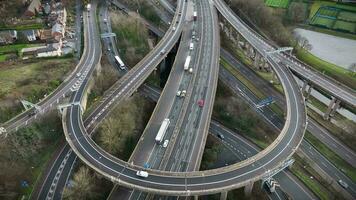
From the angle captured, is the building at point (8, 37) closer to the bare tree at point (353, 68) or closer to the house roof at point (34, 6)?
the house roof at point (34, 6)

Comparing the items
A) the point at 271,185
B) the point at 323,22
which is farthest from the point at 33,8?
the point at 323,22

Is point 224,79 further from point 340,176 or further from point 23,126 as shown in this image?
point 23,126

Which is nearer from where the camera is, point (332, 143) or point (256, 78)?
point (332, 143)

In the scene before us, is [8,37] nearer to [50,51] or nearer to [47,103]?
[50,51]

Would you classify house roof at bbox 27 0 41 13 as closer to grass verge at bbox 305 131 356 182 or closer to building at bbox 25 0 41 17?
Result: building at bbox 25 0 41 17

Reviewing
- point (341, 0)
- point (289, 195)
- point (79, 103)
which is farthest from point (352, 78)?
point (79, 103)

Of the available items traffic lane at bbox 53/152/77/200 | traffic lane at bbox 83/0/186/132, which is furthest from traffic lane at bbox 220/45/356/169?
traffic lane at bbox 53/152/77/200
